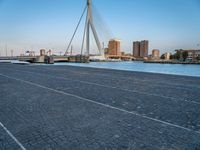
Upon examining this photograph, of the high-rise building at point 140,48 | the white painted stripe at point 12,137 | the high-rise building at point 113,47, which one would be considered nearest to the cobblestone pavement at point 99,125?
Result: the white painted stripe at point 12,137

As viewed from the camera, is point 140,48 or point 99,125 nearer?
point 99,125

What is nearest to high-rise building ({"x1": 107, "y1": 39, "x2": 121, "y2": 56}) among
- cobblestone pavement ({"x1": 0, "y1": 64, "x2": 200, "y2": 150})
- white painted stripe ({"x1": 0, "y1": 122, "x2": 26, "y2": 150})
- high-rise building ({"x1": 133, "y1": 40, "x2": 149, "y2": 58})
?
high-rise building ({"x1": 133, "y1": 40, "x2": 149, "y2": 58})

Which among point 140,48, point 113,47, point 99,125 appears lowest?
point 99,125

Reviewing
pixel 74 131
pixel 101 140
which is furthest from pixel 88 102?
pixel 101 140

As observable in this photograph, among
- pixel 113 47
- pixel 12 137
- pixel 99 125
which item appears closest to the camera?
pixel 12 137

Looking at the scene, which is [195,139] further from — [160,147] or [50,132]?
[50,132]

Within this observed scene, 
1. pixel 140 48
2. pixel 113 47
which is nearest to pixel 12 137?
pixel 113 47

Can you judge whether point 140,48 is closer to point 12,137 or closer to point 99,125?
point 99,125

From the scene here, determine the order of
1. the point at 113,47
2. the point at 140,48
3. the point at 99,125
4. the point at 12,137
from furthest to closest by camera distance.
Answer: the point at 140,48 → the point at 113,47 → the point at 99,125 → the point at 12,137

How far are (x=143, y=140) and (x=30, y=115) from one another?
8.26ft

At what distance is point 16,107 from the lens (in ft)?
14.6

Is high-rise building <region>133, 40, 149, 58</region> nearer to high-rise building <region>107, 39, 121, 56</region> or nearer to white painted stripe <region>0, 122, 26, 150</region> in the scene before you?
high-rise building <region>107, 39, 121, 56</region>

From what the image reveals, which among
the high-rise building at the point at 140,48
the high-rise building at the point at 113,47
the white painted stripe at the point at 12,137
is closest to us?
the white painted stripe at the point at 12,137

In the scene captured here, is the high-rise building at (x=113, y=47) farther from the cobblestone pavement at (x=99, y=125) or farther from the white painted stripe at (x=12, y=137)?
the white painted stripe at (x=12, y=137)
